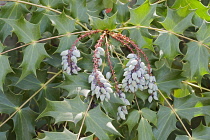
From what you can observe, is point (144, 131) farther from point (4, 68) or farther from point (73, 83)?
point (4, 68)

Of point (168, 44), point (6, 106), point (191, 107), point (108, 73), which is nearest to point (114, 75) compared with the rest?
point (108, 73)

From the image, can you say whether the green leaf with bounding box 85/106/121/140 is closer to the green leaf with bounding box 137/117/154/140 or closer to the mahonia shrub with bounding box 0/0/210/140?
the mahonia shrub with bounding box 0/0/210/140

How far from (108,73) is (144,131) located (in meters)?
→ 0.26

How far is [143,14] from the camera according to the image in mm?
1372

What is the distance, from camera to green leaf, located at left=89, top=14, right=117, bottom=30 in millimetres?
1337

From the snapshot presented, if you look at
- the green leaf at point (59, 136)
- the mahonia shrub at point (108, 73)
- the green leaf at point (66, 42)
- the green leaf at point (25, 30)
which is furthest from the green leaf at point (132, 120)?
the green leaf at point (25, 30)

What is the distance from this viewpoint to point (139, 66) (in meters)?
1.24

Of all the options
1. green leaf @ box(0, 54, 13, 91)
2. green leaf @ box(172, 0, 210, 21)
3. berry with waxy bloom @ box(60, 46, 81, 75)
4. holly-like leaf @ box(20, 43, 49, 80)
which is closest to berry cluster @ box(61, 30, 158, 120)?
berry with waxy bloom @ box(60, 46, 81, 75)

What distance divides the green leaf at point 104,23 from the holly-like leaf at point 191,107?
1.37ft

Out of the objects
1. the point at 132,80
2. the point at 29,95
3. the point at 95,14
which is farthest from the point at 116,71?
the point at 29,95

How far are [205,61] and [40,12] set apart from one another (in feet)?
2.44

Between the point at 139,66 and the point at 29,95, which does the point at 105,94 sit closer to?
the point at 139,66

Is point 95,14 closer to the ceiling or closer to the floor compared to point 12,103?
closer to the ceiling

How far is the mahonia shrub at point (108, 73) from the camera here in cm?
122
